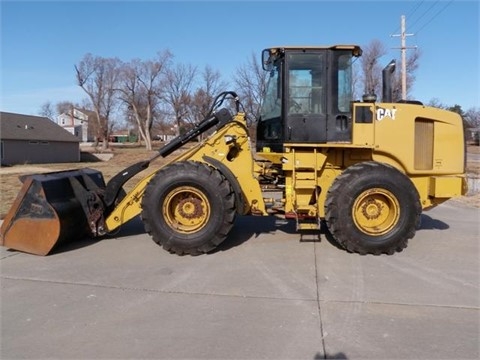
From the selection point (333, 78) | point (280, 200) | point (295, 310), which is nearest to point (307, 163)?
point (280, 200)

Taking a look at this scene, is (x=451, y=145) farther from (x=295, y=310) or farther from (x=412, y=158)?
(x=295, y=310)

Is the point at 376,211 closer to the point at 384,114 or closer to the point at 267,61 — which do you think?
the point at 384,114

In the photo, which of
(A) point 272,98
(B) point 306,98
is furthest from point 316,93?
(A) point 272,98

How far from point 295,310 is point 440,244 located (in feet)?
12.5

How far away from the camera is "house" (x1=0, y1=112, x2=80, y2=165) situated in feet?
122

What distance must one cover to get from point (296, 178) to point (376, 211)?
128 centimetres

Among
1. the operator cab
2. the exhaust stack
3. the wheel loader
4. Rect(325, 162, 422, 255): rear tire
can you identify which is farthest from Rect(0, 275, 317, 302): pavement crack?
the exhaust stack

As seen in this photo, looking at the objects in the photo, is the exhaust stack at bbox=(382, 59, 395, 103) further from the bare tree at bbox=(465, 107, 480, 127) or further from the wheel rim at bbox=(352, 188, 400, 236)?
the bare tree at bbox=(465, 107, 480, 127)

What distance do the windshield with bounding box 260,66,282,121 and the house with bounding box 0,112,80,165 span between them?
34422 millimetres

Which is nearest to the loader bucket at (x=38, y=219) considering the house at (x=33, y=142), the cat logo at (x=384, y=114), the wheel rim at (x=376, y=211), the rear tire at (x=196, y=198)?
→ the rear tire at (x=196, y=198)

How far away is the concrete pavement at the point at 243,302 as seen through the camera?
371cm

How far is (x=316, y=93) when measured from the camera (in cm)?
679

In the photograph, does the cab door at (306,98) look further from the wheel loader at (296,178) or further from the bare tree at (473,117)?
the bare tree at (473,117)

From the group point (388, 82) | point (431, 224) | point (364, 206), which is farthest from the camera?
point (431, 224)
